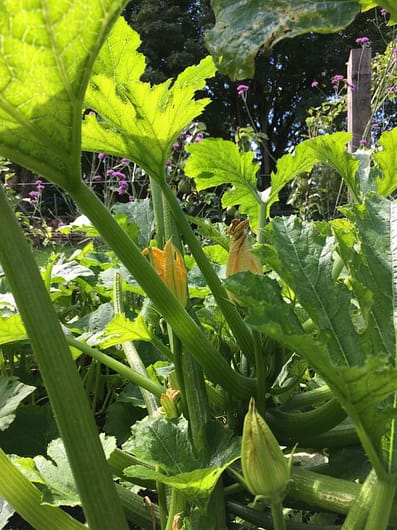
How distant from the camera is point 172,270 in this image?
2.10ft

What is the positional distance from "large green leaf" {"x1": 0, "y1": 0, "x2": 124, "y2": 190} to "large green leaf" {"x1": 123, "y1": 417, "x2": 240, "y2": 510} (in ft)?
0.89

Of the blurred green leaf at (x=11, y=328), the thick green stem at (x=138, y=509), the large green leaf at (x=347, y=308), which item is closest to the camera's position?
the large green leaf at (x=347, y=308)

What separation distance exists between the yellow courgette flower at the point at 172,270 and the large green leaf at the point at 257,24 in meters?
0.24

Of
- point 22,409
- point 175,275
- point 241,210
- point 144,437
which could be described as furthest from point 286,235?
point 22,409

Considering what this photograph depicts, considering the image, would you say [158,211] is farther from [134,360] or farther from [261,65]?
[261,65]

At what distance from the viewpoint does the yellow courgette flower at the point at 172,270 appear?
64cm

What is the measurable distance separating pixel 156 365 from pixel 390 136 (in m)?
0.48

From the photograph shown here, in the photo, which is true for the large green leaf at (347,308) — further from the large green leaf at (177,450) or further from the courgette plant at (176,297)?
the large green leaf at (177,450)

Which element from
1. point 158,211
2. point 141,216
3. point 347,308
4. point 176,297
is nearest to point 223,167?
point 158,211

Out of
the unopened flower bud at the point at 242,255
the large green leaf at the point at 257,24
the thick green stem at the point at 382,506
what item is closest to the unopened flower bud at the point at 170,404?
the unopened flower bud at the point at 242,255

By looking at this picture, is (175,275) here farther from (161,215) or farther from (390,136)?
(390,136)

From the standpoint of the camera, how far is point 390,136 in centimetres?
81

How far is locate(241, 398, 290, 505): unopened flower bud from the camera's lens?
479 millimetres

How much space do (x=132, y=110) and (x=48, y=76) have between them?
16 cm
